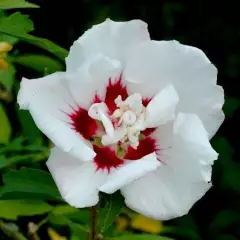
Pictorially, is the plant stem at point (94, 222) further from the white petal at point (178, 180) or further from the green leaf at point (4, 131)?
the green leaf at point (4, 131)

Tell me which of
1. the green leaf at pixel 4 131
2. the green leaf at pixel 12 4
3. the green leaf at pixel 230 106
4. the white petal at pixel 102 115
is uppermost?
the green leaf at pixel 12 4

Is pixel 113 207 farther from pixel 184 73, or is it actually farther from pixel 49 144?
pixel 49 144

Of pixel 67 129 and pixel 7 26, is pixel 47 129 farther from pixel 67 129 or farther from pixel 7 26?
pixel 7 26

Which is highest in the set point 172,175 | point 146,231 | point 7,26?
point 7,26

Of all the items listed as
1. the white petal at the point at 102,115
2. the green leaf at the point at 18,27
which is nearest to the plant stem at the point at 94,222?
the white petal at the point at 102,115

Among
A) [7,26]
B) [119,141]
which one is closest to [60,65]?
[7,26]

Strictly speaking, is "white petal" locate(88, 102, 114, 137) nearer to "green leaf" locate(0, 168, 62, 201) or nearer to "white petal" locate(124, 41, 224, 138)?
"white petal" locate(124, 41, 224, 138)

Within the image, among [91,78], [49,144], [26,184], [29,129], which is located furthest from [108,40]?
[49,144]

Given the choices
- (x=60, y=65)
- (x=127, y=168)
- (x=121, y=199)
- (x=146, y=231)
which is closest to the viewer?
(x=127, y=168)
